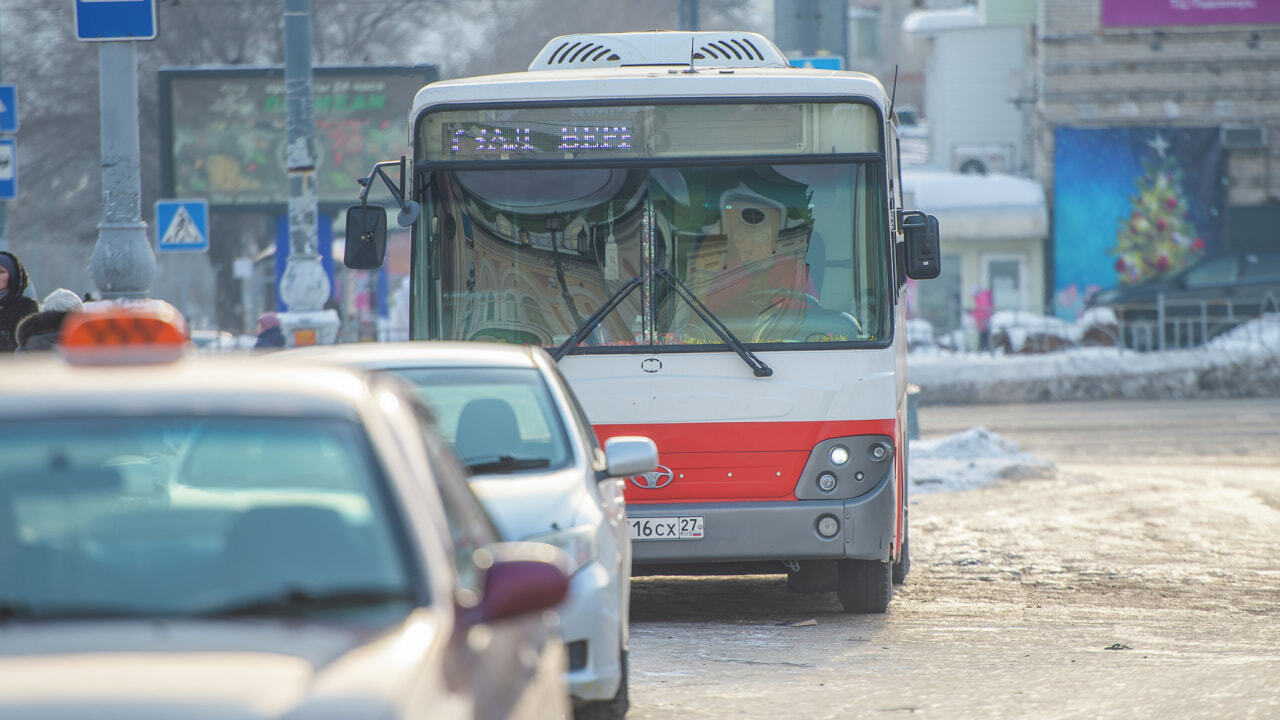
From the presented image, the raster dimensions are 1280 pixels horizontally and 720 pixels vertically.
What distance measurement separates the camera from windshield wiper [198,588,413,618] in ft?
10.9

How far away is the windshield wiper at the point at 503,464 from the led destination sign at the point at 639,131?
9.40 ft

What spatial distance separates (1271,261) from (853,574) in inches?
1190

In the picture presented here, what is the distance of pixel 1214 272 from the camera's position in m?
37.4

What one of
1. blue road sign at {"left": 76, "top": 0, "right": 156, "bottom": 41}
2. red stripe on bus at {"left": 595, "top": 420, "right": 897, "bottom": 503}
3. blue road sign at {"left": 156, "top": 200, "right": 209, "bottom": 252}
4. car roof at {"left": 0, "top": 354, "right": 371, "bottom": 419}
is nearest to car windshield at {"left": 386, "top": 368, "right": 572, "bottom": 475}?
red stripe on bus at {"left": 595, "top": 420, "right": 897, "bottom": 503}

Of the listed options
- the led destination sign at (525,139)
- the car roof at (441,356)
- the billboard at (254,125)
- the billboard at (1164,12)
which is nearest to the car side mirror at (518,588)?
the car roof at (441,356)

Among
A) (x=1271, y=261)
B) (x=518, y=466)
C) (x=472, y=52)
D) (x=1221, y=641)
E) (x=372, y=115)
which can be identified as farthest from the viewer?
(x=472, y=52)

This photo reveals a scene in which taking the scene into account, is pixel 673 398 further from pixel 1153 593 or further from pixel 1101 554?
pixel 1101 554

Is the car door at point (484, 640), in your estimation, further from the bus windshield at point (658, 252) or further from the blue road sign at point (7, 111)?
the blue road sign at point (7, 111)

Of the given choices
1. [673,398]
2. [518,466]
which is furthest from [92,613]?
[673,398]

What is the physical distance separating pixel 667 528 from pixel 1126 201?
120 ft

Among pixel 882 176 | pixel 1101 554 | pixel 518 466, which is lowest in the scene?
pixel 1101 554

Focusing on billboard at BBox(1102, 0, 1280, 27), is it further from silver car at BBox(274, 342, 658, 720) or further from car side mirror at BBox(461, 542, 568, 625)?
car side mirror at BBox(461, 542, 568, 625)

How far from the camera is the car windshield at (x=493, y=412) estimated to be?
7.14 metres

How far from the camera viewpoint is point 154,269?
38.0 feet
